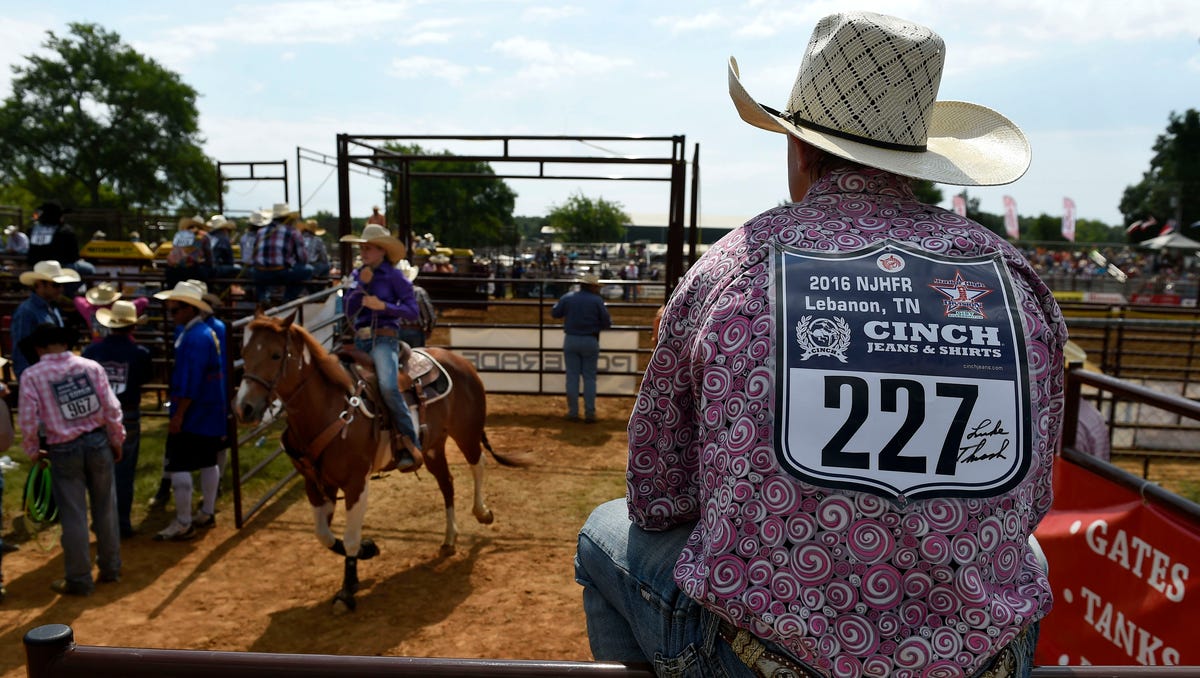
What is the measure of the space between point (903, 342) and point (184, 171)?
50587 mm

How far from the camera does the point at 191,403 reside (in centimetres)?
642

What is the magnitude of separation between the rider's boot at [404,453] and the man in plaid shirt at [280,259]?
4.43 metres

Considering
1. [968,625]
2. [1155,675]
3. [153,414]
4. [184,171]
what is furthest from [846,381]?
[184,171]

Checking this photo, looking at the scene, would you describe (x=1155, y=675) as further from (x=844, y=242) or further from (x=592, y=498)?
(x=592, y=498)

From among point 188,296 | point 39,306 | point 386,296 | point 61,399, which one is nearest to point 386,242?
point 386,296

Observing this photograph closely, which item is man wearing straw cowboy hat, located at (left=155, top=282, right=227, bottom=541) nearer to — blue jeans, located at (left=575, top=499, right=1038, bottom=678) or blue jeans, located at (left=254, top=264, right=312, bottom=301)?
blue jeans, located at (left=254, top=264, right=312, bottom=301)

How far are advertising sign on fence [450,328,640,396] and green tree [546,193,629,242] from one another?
3690cm

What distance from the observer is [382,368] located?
609 cm

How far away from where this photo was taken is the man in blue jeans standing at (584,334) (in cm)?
→ 1060

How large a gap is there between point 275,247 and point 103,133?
140 feet

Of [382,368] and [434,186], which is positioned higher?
[434,186]

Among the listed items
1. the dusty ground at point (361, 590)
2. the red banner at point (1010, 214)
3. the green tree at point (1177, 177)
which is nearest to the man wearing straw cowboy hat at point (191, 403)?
the dusty ground at point (361, 590)

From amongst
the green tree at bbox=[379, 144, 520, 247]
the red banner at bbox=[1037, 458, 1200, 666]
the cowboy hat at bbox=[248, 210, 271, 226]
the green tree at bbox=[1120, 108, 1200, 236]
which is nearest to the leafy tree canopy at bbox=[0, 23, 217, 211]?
the green tree at bbox=[379, 144, 520, 247]

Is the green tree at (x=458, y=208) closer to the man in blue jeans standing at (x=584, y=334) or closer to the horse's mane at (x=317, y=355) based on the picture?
the man in blue jeans standing at (x=584, y=334)
